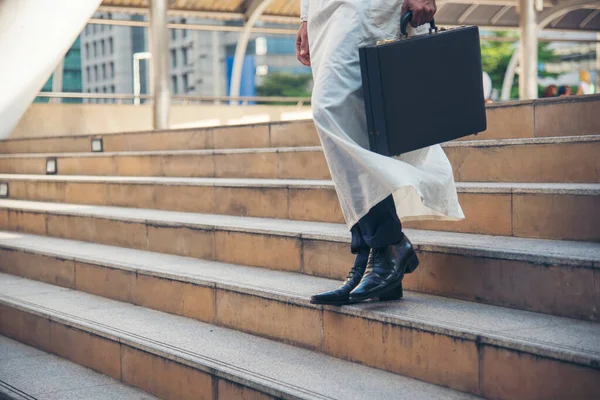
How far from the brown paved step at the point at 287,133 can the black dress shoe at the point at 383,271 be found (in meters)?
1.55

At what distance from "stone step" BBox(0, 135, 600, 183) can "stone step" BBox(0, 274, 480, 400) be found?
4.92 ft

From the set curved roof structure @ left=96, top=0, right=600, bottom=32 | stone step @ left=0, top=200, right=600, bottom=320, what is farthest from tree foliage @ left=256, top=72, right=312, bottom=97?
stone step @ left=0, top=200, right=600, bottom=320

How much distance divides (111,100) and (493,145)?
12.3m

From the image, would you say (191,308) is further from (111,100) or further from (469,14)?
(469,14)

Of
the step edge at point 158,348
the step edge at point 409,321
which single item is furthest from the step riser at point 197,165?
the step edge at point 158,348

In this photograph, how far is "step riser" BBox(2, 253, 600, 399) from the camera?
2.54 m

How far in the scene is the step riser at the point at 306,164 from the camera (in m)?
3.94

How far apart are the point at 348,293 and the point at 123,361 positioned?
1.27 meters

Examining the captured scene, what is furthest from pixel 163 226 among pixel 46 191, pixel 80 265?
pixel 46 191

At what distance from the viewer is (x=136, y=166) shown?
7.65 metres

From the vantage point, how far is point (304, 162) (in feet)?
18.5

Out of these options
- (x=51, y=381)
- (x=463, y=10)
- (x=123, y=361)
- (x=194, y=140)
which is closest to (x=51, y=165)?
(x=194, y=140)

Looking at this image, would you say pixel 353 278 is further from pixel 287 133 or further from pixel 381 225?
pixel 287 133

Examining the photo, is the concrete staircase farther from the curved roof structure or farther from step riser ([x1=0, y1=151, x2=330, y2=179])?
the curved roof structure
